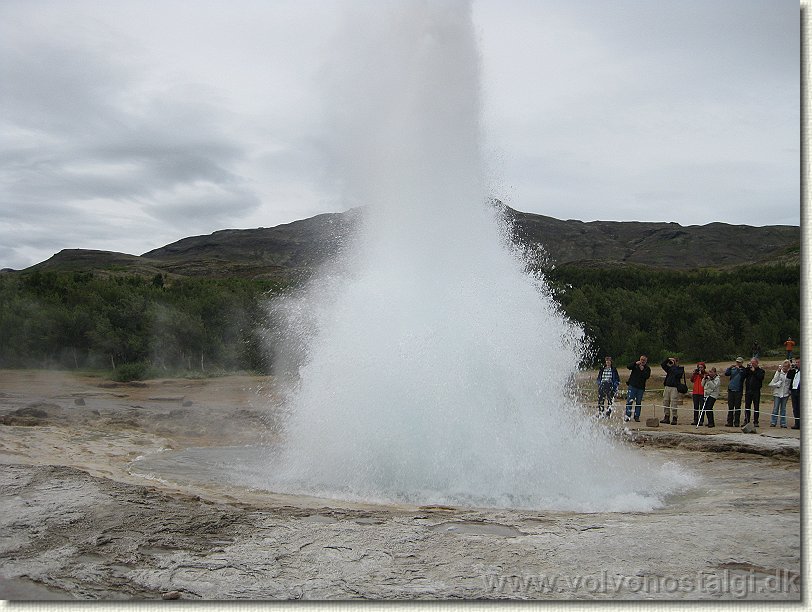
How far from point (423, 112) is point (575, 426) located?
4.03 meters

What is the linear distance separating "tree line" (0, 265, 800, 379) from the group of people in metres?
8.53

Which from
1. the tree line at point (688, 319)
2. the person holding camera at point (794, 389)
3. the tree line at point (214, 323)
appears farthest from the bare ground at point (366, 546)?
the tree line at point (688, 319)

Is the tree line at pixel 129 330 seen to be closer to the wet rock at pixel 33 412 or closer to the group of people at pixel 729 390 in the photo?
the wet rock at pixel 33 412

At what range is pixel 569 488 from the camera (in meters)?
5.46

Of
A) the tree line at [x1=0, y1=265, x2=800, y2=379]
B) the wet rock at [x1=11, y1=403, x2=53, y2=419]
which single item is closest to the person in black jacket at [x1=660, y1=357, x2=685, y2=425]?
the tree line at [x1=0, y1=265, x2=800, y2=379]

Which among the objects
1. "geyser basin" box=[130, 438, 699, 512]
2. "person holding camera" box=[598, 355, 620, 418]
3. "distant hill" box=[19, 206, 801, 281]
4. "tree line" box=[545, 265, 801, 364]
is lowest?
"geyser basin" box=[130, 438, 699, 512]

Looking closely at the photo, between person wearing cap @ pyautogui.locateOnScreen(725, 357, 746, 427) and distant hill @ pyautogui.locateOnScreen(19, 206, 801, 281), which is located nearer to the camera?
person wearing cap @ pyautogui.locateOnScreen(725, 357, 746, 427)

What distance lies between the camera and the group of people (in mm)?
8992

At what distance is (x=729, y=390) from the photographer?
31.7 ft

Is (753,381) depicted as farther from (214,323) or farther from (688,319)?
A: (214,323)

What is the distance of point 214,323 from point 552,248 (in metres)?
57.5

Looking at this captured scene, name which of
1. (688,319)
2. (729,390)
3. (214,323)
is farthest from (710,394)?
(214,323)

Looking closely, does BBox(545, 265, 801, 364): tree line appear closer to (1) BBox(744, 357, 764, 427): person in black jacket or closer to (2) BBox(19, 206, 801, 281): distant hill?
(1) BBox(744, 357, 764, 427): person in black jacket

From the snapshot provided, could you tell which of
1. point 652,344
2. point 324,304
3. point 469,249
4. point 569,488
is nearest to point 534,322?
point 469,249
